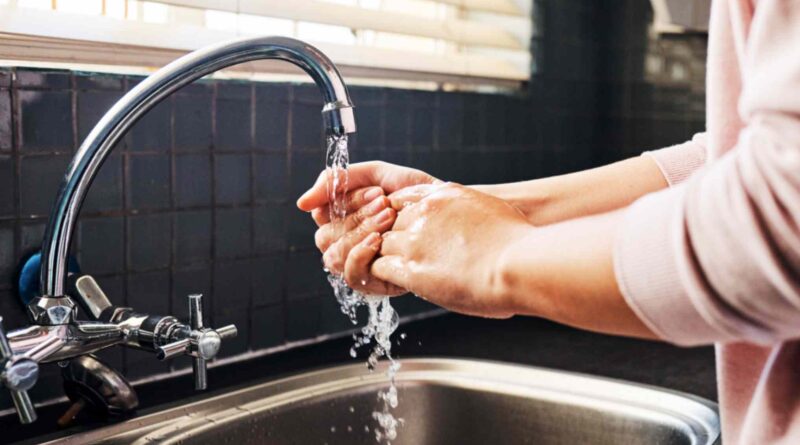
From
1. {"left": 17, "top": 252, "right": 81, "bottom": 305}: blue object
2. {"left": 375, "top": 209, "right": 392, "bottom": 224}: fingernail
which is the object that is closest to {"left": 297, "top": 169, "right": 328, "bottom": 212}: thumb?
{"left": 375, "top": 209, "right": 392, "bottom": 224}: fingernail

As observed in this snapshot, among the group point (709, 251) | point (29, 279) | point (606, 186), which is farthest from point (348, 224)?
point (709, 251)

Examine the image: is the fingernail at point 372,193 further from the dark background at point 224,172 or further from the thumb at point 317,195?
the dark background at point 224,172

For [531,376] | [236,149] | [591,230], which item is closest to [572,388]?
[531,376]

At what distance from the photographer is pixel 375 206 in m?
0.98

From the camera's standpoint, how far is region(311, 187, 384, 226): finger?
40.3 inches

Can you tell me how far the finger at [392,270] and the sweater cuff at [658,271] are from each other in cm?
23

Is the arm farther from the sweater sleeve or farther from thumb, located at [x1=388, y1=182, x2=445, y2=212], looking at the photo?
the sweater sleeve

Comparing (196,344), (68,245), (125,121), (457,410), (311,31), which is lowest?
(457,410)

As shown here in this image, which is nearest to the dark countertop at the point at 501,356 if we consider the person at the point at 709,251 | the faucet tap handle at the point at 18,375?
the faucet tap handle at the point at 18,375

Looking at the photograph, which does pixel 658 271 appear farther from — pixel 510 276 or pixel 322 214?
pixel 322 214

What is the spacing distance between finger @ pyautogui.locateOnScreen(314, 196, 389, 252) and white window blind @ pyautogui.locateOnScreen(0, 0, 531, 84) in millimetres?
379

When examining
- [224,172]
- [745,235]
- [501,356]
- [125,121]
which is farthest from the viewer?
[501,356]

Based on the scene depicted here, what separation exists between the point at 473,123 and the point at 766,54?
48.8 inches

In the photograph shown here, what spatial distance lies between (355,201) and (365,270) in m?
0.16
